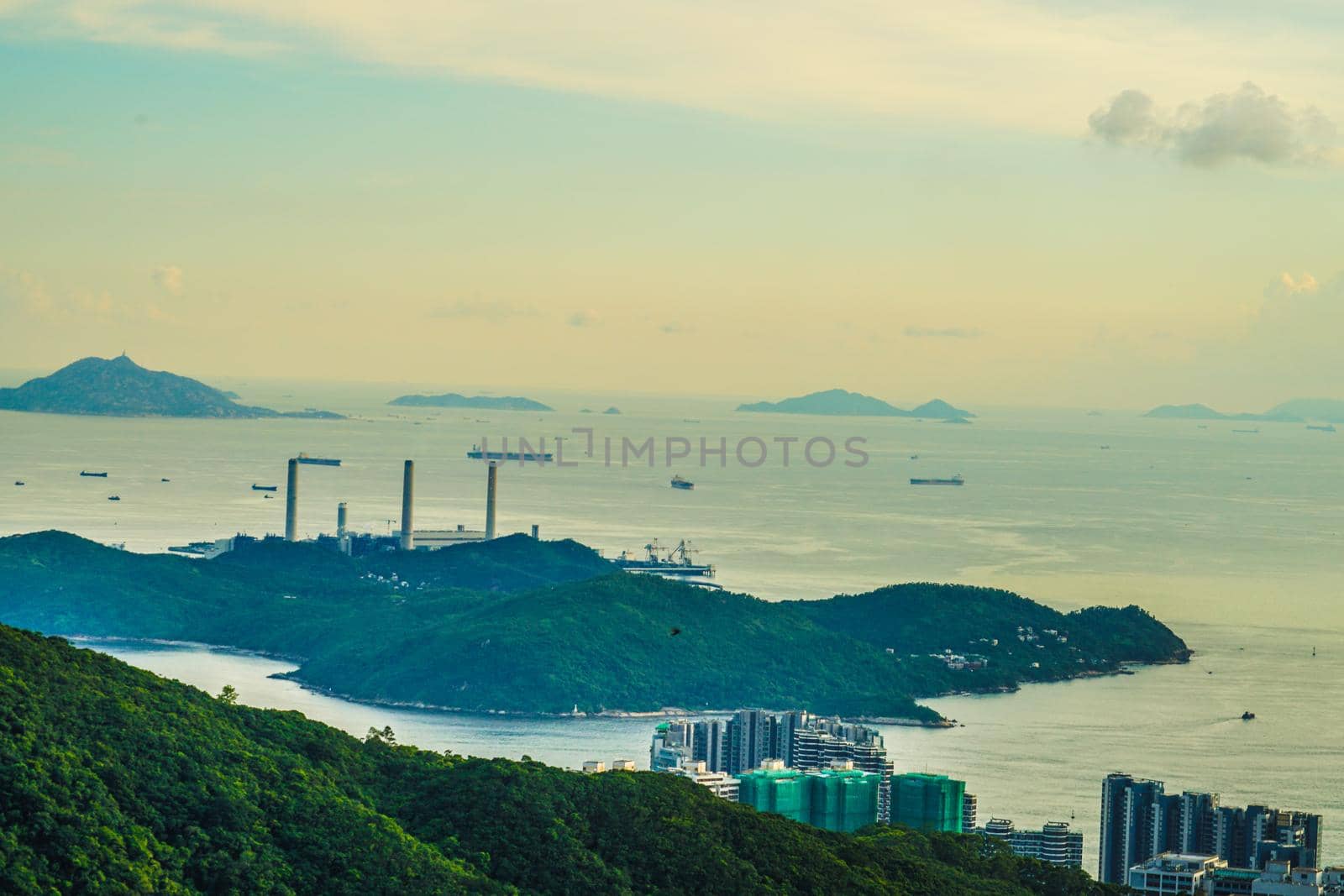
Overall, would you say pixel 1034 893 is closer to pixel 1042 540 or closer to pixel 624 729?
pixel 624 729

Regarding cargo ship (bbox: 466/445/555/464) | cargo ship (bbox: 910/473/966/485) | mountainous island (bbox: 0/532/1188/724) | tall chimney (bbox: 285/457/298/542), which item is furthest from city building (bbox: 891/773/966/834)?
cargo ship (bbox: 466/445/555/464)

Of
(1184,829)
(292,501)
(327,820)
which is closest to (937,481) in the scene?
(292,501)

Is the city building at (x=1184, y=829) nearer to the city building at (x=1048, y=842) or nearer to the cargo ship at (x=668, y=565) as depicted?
the city building at (x=1048, y=842)

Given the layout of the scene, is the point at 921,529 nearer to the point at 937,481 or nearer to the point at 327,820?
the point at 937,481

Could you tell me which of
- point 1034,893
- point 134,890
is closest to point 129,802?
point 134,890

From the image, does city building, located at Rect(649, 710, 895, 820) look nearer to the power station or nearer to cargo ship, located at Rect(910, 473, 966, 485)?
the power station

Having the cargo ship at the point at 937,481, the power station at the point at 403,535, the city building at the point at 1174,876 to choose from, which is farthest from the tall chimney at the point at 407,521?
the cargo ship at the point at 937,481
